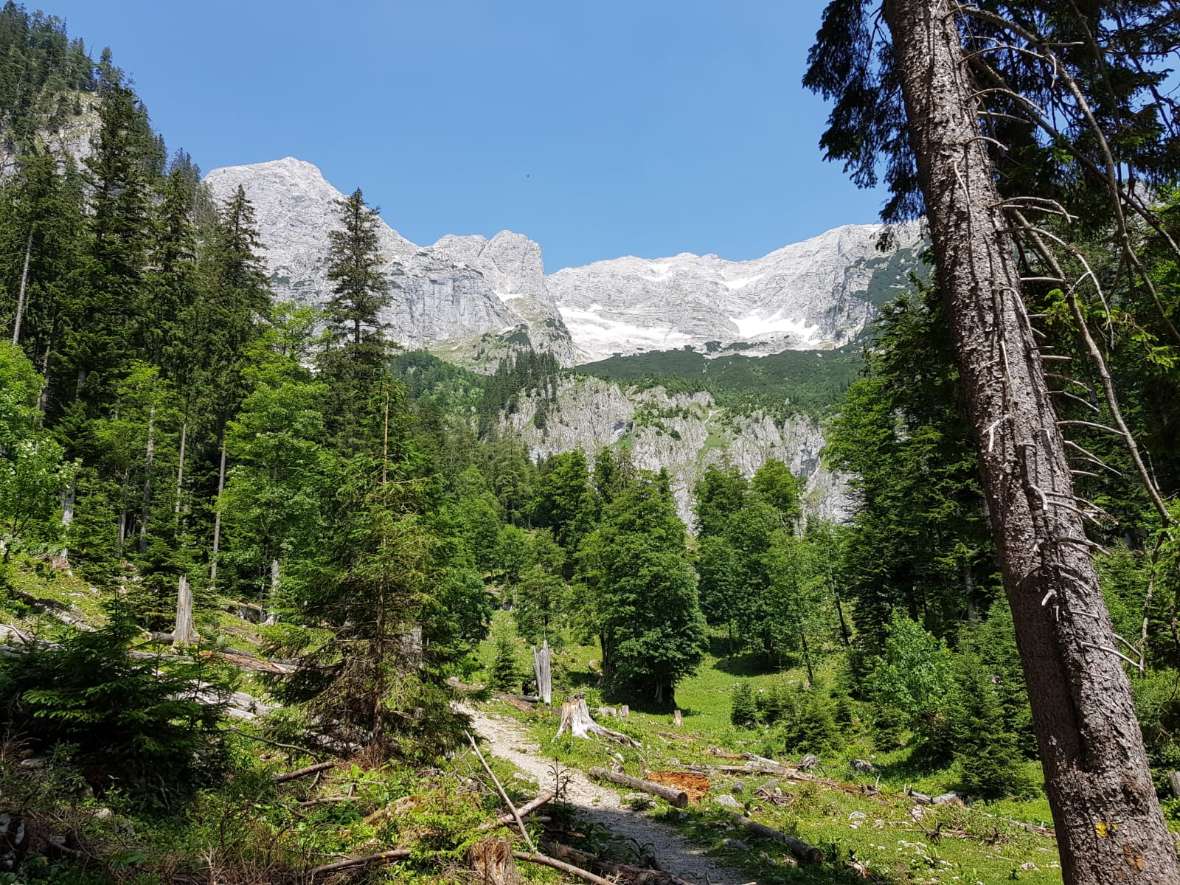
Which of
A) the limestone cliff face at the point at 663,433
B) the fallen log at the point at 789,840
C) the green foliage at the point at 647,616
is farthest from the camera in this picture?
the limestone cliff face at the point at 663,433

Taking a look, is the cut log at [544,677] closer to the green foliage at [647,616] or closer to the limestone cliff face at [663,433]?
the green foliage at [647,616]

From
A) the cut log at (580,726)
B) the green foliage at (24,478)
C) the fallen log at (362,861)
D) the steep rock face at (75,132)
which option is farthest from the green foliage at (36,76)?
the fallen log at (362,861)

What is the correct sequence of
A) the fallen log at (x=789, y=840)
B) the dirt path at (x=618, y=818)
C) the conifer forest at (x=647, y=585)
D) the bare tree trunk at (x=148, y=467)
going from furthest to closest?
the bare tree trunk at (x=148, y=467)
the fallen log at (x=789, y=840)
the dirt path at (x=618, y=818)
the conifer forest at (x=647, y=585)

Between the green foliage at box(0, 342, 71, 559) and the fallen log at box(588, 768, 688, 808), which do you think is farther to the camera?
the green foliage at box(0, 342, 71, 559)

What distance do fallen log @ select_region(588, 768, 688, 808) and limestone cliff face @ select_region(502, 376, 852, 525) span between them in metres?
126

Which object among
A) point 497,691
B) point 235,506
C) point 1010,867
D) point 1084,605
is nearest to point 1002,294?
point 1084,605

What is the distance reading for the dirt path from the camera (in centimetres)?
785

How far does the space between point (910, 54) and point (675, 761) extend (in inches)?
645

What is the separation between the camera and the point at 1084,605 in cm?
322

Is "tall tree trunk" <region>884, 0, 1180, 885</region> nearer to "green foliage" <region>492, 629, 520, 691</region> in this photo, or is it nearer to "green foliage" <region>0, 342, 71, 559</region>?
"green foliage" <region>0, 342, 71, 559</region>

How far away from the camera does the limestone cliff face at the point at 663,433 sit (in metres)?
144

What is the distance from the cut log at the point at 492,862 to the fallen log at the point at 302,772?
315 centimetres

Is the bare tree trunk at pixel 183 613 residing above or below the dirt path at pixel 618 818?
above

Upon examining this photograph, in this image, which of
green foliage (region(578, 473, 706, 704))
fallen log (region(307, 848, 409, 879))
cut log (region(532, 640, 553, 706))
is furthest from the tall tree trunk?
green foliage (region(578, 473, 706, 704))
